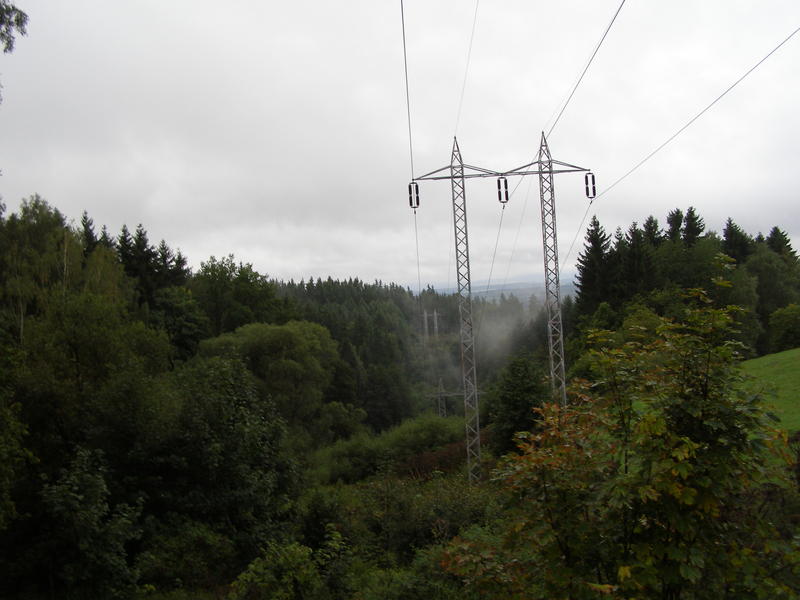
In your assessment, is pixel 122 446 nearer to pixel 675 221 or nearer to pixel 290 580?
pixel 290 580

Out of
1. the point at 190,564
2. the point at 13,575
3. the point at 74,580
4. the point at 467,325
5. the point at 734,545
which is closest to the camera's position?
the point at 734,545

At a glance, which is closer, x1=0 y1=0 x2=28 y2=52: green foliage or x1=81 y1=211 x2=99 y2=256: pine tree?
x1=0 y1=0 x2=28 y2=52: green foliage

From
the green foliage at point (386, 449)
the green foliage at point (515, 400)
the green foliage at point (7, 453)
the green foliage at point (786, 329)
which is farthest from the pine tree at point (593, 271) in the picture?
the green foliage at point (7, 453)

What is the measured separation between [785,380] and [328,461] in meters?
23.9

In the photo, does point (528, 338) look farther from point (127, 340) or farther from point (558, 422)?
point (558, 422)

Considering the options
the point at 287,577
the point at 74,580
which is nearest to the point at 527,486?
the point at 287,577

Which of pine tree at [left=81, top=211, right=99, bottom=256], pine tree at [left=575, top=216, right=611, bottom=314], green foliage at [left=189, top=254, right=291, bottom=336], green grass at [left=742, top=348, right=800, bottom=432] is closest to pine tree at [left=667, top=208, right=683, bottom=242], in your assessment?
pine tree at [left=575, top=216, right=611, bottom=314]

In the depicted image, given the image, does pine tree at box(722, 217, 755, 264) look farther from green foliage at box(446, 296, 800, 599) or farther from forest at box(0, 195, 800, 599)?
green foliage at box(446, 296, 800, 599)

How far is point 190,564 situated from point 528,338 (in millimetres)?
47542

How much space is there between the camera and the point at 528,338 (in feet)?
187

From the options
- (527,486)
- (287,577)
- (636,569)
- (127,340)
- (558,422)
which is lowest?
(287,577)

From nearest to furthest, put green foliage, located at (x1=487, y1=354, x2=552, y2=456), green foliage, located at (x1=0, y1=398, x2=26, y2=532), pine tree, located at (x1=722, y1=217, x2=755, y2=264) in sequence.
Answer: green foliage, located at (x1=0, y1=398, x2=26, y2=532) < green foliage, located at (x1=487, y1=354, x2=552, y2=456) < pine tree, located at (x1=722, y1=217, x2=755, y2=264)

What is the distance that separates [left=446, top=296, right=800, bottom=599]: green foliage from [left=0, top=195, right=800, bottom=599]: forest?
15 millimetres

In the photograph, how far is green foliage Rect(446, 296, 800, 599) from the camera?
3500mm
